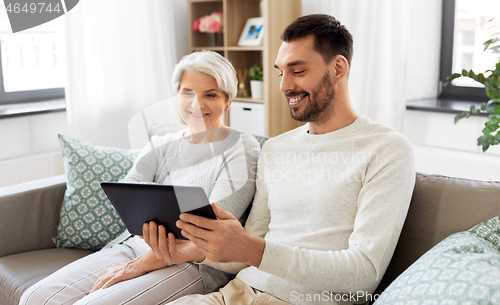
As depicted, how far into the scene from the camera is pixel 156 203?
1023 mm

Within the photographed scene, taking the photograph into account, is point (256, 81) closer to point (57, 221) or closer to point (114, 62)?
point (114, 62)

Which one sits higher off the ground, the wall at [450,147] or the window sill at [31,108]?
the window sill at [31,108]

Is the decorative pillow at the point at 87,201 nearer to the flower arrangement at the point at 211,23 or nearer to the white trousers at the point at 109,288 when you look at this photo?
the white trousers at the point at 109,288

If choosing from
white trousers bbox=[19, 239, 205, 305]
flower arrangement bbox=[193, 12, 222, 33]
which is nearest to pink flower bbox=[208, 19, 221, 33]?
flower arrangement bbox=[193, 12, 222, 33]

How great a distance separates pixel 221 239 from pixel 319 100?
1.73 feet

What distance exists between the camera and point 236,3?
3.30 meters

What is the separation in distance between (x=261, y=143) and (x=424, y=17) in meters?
1.89

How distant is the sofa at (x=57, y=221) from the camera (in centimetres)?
115

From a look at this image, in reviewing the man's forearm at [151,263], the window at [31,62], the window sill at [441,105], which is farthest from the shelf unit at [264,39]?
the man's forearm at [151,263]

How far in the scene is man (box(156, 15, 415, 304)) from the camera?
3.38 ft

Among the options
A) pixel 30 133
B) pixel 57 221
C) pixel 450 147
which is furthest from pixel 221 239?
pixel 30 133

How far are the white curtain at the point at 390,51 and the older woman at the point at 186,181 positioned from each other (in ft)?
5.27

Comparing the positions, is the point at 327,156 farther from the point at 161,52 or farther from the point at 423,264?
the point at 161,52

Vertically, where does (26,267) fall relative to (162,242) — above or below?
below
